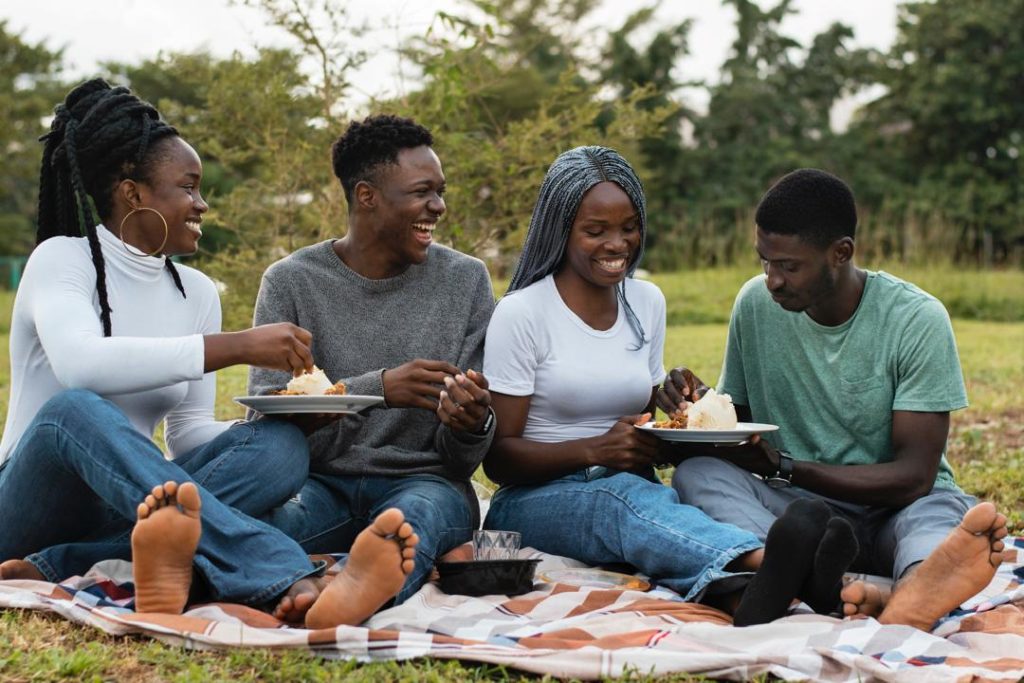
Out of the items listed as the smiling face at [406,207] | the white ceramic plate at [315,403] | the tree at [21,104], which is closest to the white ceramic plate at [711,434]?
the white ceramic plate at [315,403]

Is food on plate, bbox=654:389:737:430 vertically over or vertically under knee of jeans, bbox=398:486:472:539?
over

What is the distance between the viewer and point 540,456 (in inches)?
149

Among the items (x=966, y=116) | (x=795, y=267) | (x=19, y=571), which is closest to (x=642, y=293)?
(x=795, y=267)

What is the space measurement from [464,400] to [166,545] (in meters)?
0.96

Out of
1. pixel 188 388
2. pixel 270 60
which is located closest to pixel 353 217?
pixel 188 388

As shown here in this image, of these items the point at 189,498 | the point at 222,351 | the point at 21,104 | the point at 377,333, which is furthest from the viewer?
the point at 21,104

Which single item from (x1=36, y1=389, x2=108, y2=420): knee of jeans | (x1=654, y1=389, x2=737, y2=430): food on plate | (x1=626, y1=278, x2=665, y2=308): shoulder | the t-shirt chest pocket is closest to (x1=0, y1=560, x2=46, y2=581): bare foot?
(x1=36, y1=389, x2=108, y2=420): knee of jeans

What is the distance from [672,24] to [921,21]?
19.0 feet

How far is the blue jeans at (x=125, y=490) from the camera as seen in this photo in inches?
124

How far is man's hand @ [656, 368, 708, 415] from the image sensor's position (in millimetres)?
3820

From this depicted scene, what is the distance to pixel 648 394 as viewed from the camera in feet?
13.1

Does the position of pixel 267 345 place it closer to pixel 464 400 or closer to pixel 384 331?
pixel 464 400

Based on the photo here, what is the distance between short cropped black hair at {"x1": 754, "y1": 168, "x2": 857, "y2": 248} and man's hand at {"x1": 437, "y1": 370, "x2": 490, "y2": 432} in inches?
40.3

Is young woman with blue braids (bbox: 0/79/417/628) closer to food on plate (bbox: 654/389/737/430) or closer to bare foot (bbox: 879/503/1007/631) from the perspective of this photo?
food on plate (bbox: 654/389/737/430)
